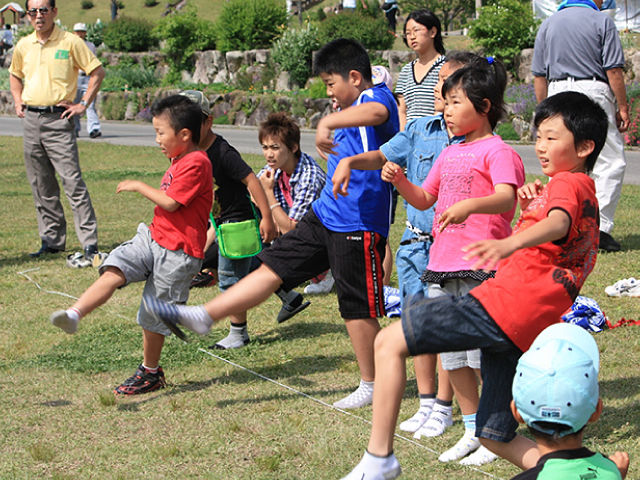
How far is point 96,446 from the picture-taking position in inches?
141

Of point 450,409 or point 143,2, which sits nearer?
point 450,409

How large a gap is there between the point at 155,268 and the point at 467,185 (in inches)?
69.7

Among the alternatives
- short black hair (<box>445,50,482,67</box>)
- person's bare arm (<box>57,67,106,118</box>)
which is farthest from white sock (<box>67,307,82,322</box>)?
person's bare arm (<box>57,67,106,118</box>)

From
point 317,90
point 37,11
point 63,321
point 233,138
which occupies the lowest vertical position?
point 233,138

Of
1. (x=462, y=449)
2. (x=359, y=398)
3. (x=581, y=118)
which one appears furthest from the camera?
(x=359, y=398)

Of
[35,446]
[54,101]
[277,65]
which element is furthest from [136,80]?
[35,446]

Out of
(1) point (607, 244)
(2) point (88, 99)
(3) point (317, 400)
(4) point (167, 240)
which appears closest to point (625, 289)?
(1) point (607, 244)

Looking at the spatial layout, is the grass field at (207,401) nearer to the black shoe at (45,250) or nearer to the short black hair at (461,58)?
the black shoe at (45,250)

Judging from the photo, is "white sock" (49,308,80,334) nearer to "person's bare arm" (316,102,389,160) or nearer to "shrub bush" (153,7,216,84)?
"person's bare arm" (316,102,389,160)

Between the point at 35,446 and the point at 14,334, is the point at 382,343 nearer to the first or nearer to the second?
the point at 35,446

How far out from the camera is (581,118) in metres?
2.86

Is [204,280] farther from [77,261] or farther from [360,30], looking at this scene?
[360,30]

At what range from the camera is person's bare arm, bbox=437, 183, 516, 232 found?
2798mm

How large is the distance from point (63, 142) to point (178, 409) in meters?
4.34
